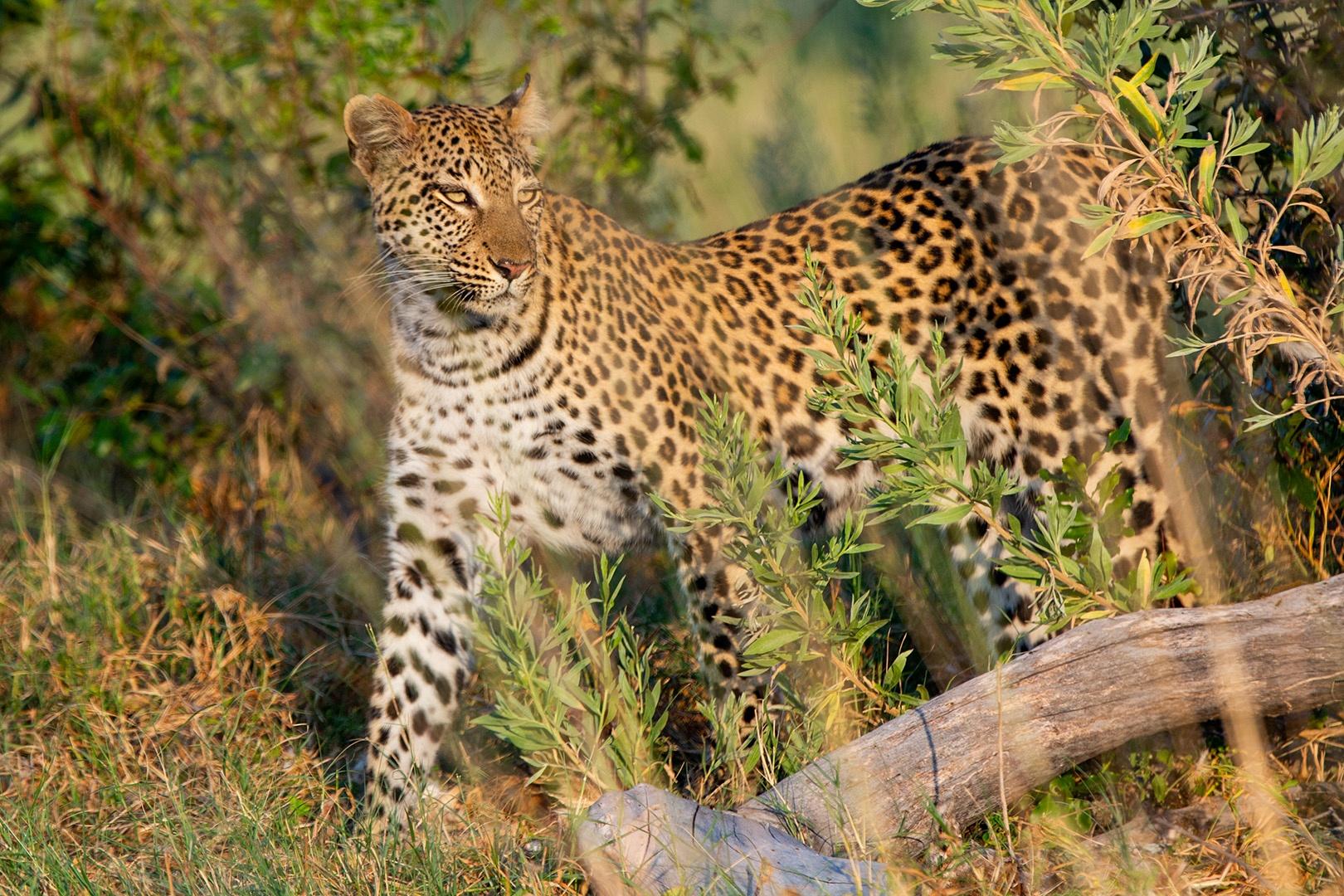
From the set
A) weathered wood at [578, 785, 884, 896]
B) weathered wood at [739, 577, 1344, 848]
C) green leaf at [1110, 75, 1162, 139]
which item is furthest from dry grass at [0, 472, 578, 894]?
green leaf at [1110, 75, 1162, 139]

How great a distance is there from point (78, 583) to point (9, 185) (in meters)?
2.96

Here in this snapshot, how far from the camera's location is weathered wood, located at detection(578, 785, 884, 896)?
3500 mm

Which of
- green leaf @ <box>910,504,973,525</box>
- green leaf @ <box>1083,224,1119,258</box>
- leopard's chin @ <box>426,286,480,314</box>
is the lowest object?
green leaf @ <box>910,504,973,525</box>

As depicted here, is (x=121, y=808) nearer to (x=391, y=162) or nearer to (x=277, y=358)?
(x=391, y=162)

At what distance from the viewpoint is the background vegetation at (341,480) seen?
163 inches

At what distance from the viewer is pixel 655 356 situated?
17.5 ft

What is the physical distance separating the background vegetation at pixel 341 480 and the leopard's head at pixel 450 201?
3.42 feet

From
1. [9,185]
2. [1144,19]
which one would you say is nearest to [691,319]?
[1144,19]

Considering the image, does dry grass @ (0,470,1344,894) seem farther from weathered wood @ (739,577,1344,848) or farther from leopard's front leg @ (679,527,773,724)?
leopard's front leg @ (679,527,773,724)

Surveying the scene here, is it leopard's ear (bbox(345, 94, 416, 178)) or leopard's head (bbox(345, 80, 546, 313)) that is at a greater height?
leopard's ear (bbox(345, 94, 416, 178))

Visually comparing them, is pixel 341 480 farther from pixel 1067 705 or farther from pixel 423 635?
pixel 1067 705

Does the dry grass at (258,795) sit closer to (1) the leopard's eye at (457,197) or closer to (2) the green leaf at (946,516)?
(2) the green leaf at (946,516)

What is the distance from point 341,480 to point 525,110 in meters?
2.50

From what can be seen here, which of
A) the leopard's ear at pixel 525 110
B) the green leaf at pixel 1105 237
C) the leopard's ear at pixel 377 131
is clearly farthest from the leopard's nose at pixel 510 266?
the green leaf at pixel 1105 237
